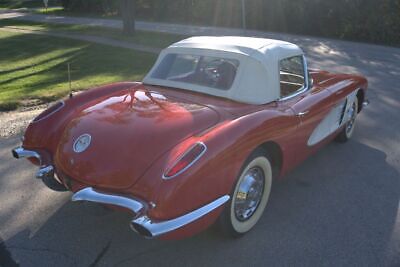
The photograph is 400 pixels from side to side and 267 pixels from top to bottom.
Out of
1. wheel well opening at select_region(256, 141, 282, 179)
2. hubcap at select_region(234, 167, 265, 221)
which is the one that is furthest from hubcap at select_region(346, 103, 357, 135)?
hubcap at select_region(234, 167, 265, 221)

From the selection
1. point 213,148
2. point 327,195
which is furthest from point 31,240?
point 327,195

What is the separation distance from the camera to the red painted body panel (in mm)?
2668

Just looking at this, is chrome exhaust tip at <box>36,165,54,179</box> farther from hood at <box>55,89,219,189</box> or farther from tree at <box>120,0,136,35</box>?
tree at <box>120,0,136,35</box>

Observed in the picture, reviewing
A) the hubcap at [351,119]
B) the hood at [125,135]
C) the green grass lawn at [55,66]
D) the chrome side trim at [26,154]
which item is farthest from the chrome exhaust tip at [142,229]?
the green grass lawn at [55,66]

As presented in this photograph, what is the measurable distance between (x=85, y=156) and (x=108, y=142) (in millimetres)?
195

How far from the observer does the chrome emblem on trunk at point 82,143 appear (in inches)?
117

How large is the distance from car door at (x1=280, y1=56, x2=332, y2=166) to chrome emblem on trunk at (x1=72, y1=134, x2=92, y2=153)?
1.78m

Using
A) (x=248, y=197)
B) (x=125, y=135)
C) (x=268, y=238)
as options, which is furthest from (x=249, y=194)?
(x=125, y=135)

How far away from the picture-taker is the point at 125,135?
2.94m

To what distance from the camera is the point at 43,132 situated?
3582mm

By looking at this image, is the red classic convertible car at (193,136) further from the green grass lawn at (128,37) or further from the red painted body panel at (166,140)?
the green grass lawn at (128,37)

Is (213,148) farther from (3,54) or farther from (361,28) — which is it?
(361,28)

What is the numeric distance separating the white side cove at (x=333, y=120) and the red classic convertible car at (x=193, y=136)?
22 millimetres

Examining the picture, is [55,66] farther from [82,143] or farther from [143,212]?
[143,212]
